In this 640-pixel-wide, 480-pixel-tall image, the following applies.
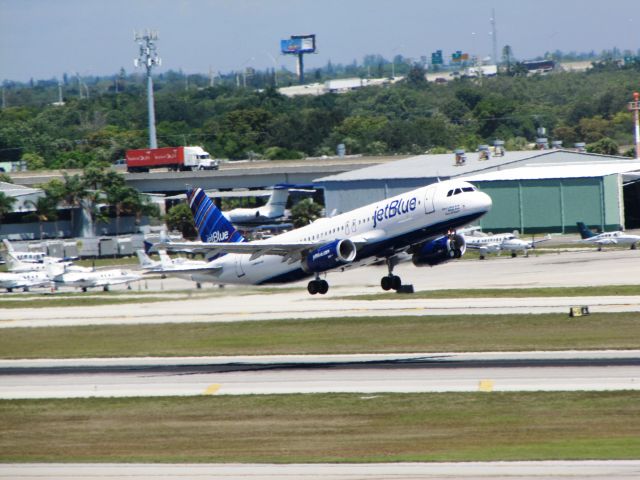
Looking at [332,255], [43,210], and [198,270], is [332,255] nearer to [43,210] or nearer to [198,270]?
[198,270]

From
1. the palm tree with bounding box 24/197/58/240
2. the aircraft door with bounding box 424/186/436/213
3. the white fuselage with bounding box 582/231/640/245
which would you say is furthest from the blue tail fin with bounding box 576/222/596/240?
the palm tree with bounding box 24/197/58/240

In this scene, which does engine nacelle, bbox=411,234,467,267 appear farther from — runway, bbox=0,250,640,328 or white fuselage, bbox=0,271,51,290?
white fuselage, bbox=0,271,51,290

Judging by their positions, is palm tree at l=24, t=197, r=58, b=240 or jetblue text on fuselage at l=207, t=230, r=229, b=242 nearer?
jetblue text on fuselage at l=207, t=230, r=229, b=242

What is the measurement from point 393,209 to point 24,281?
219ft

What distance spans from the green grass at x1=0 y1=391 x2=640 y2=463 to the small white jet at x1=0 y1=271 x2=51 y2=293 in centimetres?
7249

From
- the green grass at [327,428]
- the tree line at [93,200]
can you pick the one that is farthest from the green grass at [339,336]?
the tree line at [93,200]

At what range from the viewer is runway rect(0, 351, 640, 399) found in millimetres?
52219

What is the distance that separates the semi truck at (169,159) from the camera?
634 feet

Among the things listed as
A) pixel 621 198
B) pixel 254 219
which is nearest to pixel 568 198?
pixel 621 198

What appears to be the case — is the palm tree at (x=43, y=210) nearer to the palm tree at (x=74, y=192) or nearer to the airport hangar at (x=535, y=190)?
the palm tree at (x=74, y=192)

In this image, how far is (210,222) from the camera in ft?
271

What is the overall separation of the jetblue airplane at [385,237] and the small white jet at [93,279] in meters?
46.4

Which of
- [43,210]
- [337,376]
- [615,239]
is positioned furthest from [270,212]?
[337,376]

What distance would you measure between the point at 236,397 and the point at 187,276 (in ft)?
103
